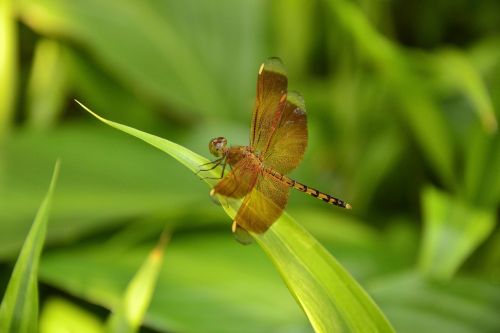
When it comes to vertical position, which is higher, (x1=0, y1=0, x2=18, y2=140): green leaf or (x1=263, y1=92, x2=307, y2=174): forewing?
(x1=0, y1=0, x2=18, y2=140): green leaf

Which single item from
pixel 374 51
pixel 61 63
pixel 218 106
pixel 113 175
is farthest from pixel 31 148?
pixel 374 51

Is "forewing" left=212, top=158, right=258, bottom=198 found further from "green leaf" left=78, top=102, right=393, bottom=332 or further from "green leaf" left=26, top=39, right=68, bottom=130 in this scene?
"green leaf" left=26, top=39, right=68, bottom=130

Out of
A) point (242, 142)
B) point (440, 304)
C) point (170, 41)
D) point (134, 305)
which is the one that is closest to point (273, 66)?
point (134, 305)

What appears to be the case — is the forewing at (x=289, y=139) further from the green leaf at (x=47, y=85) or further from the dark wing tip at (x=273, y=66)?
the green leaf at (x=47, y=85)

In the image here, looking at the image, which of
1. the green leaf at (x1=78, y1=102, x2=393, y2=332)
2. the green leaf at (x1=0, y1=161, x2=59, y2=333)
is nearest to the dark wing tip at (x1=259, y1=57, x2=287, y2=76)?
the green leaf at (x1=78, y1=102, x2=393, y2=332)

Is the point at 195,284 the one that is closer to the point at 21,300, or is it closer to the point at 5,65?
the point at 21,300

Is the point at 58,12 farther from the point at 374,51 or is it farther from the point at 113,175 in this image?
the point at 374,51

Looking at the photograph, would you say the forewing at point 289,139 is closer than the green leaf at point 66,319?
Yes

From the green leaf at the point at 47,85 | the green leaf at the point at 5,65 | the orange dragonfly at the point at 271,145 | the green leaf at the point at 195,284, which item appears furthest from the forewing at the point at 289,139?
the green leaf at the point at 47,85
